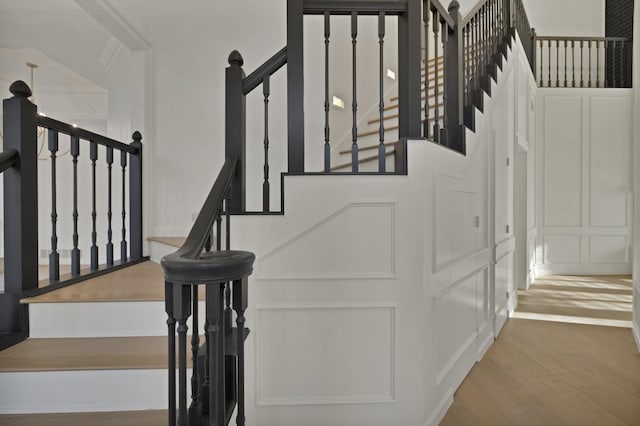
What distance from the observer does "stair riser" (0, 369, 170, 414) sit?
1.65 m

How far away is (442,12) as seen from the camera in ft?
7.75

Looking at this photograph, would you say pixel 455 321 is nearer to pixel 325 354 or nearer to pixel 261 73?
pixel 325 354

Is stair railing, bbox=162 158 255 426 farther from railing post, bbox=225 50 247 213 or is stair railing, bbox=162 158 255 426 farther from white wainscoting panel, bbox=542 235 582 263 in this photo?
white wainscoting panel, bbox=542 235 582 263

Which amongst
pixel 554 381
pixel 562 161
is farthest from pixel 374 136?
pixel 562 161

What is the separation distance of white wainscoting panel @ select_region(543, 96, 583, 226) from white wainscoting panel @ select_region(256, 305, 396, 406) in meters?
5.84

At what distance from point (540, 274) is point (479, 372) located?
4.64m

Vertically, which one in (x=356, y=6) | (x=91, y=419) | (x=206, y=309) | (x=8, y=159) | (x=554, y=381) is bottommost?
(x=554, y=381)

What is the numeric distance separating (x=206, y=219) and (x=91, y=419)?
1.03 metres

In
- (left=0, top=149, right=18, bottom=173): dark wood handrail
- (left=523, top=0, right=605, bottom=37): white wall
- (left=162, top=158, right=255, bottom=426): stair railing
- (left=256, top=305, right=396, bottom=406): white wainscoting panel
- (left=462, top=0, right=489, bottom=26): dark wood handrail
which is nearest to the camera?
(left=162, top=158, right=255, bottom=426): stair railing

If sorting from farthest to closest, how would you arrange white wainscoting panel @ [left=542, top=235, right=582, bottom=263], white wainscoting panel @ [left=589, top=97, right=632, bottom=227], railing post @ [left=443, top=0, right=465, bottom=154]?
white wainscoting panel @ [left=542, top=235, right=582, bottom=263] < white wainscoting panel @ [left=589, top=97, right=632, bottom=227] < railing post @ [left=443, top=0, right=465, bottom=154]

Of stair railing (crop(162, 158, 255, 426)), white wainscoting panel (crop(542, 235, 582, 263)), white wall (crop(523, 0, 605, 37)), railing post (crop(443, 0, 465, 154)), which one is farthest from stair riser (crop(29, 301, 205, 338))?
white wall (crop(523, 0, 605, 37))

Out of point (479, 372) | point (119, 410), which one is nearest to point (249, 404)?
point (119, 410)

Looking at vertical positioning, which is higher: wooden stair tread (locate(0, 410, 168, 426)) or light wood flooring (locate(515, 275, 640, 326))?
wooden stair tread (locate(0, 410, 168, 426))

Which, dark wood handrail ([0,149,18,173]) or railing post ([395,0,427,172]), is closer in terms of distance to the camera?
dark wood handrail ([0,149,18,173])
